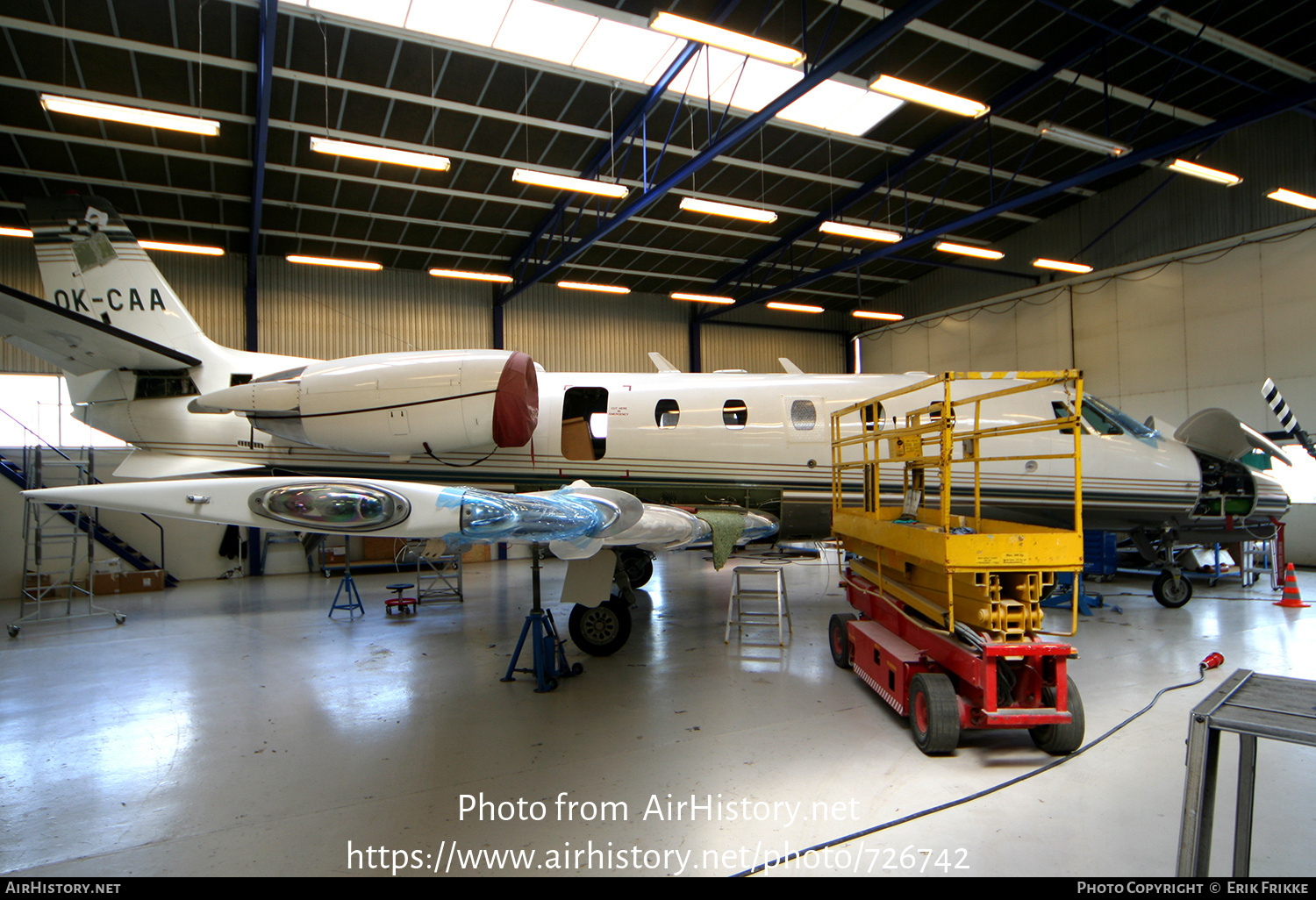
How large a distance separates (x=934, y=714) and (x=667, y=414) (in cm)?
538

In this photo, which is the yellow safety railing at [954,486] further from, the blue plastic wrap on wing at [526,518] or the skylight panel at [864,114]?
the skylight panel at [864,114]

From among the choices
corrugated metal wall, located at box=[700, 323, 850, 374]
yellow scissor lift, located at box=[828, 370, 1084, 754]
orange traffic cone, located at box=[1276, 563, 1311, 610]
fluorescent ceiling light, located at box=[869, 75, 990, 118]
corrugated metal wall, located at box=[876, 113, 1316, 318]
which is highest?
corrugated metal wall, located at box=[876, 113, 1316, 318]

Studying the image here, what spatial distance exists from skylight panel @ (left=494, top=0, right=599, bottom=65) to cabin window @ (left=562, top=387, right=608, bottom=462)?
6.56 metres

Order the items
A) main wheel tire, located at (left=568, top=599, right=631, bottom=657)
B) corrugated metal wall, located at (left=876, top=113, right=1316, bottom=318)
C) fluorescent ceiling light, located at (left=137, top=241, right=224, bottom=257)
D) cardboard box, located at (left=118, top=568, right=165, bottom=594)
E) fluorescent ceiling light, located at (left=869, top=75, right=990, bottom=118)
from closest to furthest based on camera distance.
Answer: main wheel tire, located at (left=568, top=599, right=631, bottom=657) → fluorescent ceiling light, located at (left=869, top=75, right=990, bottom=118) → cardboard box, located at (left=118, top=568, right=165, bottom=594) → fluorescent ceiling light, located at (left=137, top=241, right=224, bottom=257) → corrugated metal wall, located at (left=876, top=113, right=1316, bottom=318)

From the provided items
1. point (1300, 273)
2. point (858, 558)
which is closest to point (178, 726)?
point (858, 558)

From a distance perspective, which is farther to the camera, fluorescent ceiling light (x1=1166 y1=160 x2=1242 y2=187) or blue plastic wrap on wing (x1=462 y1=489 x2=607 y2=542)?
fluorescent ceiling light (x1=1166 y1=160 x2=1242 y2=187)

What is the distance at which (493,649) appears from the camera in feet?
27.0

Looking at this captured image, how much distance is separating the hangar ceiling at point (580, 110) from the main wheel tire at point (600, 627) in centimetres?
885

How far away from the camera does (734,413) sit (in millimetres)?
9188

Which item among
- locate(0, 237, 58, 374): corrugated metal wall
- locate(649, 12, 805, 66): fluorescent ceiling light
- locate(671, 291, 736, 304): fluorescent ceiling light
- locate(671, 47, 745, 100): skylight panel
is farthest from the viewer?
locate(671, 291, 736, 304): fluorescent ceiling light

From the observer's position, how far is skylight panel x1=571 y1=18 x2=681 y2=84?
11633 mm

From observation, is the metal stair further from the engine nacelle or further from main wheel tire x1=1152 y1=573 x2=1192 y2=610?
main wheel tire x1=1152 y1=573 x2=1192 y2=610

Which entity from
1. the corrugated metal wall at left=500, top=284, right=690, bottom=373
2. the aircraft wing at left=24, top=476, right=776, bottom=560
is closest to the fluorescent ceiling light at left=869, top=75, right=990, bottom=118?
the aircraft wing at left=24, top=476, right=776, bottom=560
